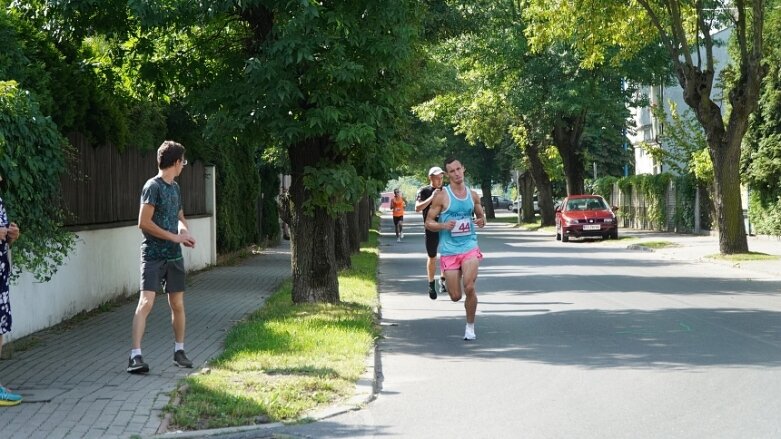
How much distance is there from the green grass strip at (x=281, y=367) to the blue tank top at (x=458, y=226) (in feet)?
3.92

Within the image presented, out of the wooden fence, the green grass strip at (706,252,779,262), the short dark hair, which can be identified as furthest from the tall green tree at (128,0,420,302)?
the green grass strip at (706,252,779,262)

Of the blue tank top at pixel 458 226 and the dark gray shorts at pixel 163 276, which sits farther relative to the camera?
the blue tank top at pixel 458 226

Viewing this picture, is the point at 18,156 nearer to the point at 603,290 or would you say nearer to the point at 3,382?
the point at 3,382

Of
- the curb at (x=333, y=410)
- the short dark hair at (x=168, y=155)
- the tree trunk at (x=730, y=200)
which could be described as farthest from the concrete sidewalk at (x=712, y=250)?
the short dark hair at (x=168, y=155)

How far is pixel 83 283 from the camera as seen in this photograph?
14.4 m

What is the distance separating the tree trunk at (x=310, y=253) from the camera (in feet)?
50.5

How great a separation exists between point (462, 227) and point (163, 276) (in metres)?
3.42

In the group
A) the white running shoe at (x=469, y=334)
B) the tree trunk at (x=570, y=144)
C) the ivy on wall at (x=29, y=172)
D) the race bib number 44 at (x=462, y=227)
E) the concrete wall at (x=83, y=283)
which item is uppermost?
the tree trunk at (x=570, y=144)

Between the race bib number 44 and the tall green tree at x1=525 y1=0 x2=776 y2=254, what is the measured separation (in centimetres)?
1418

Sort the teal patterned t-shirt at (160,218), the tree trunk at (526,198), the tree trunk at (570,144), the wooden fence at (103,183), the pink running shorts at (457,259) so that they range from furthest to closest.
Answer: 1. the tree trunk at (526,198)
2. the tree trunk at (570,144)
3. the wooden fence at (103,183)
4. the pink running shorts at (457,259)
5. the teal patterned t-shirt at (160,218)

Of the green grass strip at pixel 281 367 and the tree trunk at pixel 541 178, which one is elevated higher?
the tree trunk at pixel 541 178

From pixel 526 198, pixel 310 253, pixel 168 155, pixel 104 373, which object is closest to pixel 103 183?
pixel 310 253

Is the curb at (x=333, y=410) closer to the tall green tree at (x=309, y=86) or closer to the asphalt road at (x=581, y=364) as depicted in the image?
the asphalt road at (x=581, y=364)

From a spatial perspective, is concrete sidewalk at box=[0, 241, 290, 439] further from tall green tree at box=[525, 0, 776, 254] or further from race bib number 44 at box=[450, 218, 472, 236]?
tall green tree at box=[525, 0, 776, 254]
